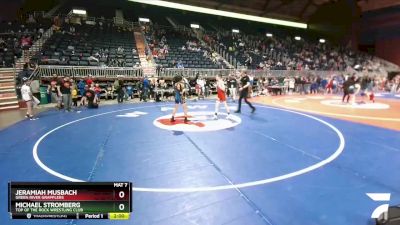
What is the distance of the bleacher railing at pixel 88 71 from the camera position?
56.9 ft

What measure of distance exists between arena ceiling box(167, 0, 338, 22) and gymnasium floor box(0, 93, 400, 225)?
82.9 ft

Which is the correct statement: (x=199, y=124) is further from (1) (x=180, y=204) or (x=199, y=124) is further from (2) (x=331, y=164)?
(1) (x=180, y=204)

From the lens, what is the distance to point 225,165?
5469mm

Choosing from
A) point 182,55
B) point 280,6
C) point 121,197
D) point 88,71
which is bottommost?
point 121,197

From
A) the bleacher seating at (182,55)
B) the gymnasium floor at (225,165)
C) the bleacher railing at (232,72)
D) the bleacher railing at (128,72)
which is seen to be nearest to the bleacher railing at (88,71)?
the bleacher railing at (128,72)

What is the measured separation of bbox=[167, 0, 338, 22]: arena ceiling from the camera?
32.9 meters

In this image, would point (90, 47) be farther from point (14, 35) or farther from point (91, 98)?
point (91, 98)

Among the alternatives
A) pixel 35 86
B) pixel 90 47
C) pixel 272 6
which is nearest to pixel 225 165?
pixel 35 86

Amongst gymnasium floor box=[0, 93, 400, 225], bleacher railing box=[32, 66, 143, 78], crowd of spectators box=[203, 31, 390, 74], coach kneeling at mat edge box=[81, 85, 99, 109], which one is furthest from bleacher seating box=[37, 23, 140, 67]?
gymnasium floor box=[0, 93, 400, 225]

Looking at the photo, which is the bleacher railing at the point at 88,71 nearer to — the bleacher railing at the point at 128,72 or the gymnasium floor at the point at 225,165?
the bleacher railing at the point at 128,72
